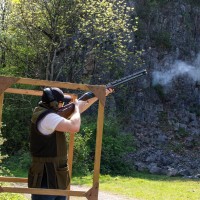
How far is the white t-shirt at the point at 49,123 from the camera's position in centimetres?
455

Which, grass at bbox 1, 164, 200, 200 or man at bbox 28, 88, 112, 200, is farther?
grass at bbox 1, 164, 200, 200

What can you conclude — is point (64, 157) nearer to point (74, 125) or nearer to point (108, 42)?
point (74, 125)

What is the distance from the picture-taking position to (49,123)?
457cm

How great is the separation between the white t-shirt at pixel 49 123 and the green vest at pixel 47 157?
0.05 m

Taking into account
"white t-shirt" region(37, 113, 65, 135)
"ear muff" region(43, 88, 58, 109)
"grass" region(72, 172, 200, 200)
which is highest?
"ear muff" region(43, 88, 58, 109)

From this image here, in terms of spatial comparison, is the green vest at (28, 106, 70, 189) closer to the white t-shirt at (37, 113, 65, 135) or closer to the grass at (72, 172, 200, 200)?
the white t-shirt at (37, 113, 65, 135)

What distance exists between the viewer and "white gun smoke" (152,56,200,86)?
28.5 metres

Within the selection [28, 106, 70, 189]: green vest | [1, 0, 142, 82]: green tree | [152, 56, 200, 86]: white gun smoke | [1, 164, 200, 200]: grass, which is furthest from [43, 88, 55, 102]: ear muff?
[152, 56, 200, 86]: white gun smoke

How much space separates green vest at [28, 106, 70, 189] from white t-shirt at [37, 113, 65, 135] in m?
0.05

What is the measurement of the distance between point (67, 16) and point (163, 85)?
1257cm

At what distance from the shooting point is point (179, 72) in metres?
29.0

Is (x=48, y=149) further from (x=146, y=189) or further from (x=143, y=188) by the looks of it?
(x=143, y=188)

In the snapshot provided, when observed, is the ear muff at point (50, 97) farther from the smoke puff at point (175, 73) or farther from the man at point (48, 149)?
the smoke puff at point (175, 73)

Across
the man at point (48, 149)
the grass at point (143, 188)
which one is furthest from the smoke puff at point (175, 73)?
the man at point (48, 149)
